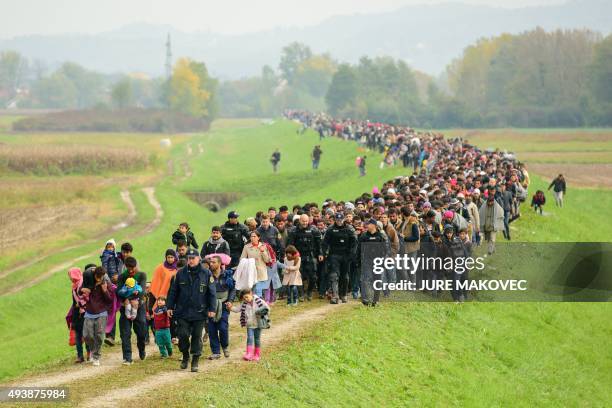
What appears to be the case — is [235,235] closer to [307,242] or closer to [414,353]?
[307,242]

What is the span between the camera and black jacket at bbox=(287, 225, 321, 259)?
2317cm

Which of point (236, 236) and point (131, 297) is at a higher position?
point (236, 236)

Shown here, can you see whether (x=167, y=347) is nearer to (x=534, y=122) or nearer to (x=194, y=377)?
(x=194, y=377)

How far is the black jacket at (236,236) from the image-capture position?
22766 mm

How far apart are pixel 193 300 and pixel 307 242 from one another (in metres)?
6.51

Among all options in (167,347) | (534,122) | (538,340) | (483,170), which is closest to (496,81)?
(534,122)

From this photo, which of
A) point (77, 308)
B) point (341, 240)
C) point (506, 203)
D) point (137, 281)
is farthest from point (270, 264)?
point (506, 203)

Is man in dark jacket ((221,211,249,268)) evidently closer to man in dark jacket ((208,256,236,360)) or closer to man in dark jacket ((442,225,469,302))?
man in dark jacket ((208,256,236,360))

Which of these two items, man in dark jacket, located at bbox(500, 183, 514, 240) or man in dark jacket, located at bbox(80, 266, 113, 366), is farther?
man in dark jacket, located at bbox(500, 183, 514, 240)

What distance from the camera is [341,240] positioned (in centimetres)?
2278

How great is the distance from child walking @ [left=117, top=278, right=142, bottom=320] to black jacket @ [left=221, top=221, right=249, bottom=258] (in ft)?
16.1

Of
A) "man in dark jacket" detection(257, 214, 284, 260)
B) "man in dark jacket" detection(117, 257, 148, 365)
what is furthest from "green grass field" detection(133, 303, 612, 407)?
"man in dark jacket" detection(257, 214, 284, 260)

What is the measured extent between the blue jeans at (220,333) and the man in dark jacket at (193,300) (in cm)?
64

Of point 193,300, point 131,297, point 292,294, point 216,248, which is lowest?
point 292,294
